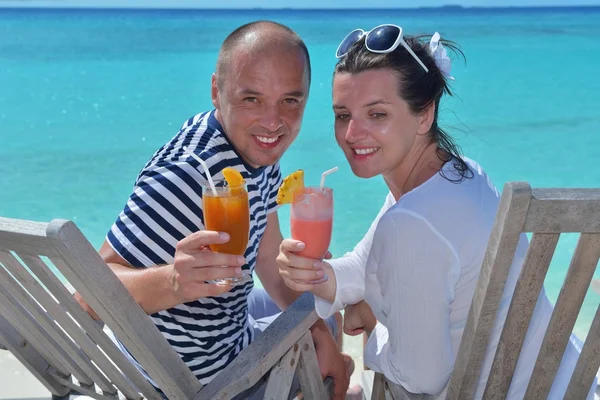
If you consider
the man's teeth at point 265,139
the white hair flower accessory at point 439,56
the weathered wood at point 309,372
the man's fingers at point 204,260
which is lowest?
the weathered wood at point 309,372

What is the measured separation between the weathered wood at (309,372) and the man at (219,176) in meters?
0.20

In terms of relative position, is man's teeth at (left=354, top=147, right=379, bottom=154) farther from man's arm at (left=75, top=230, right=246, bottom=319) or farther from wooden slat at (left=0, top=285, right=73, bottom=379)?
wooden slat at (left=0, top=285, right=73, bottom=379)

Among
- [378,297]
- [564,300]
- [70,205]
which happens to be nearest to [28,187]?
[70,205]

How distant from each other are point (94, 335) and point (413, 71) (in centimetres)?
111

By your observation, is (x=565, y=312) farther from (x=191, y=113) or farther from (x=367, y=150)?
(x=191, y=113)

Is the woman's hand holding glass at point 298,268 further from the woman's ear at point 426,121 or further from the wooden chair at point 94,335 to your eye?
the woman's ear at point 426,121

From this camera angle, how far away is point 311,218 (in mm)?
2059

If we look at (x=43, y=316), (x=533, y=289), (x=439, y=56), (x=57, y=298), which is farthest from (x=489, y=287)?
(x=43, y=316)

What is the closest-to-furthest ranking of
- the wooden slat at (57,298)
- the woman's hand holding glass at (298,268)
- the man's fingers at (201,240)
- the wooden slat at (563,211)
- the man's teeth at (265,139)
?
the wooden slat at (563,211), the wooden slat at (57,298), the man's fingers at (201,240), the woman's hand holding glass at (298,268), the man's teeth at (265,139)

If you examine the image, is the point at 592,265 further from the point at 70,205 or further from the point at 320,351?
the point at 70,205

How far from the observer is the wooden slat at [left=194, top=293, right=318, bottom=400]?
194 cm

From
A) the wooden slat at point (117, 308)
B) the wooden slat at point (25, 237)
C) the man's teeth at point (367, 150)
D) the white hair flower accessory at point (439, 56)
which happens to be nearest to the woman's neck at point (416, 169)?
the man's teeth at point (367, 150)

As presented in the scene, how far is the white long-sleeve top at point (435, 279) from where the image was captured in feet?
6.08

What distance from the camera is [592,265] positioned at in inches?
60.1
